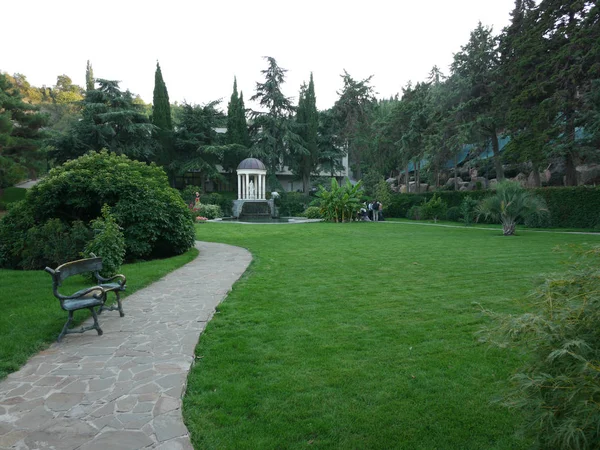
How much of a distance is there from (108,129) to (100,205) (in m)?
24.1

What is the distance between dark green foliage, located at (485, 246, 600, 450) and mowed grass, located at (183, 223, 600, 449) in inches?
14.4

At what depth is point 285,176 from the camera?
155ft

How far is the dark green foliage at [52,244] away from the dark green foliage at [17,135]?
21756 mm

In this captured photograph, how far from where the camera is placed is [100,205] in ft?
35.3

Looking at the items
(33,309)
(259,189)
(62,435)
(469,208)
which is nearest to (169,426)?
(62,435)

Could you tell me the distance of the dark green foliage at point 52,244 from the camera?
30.5 ft

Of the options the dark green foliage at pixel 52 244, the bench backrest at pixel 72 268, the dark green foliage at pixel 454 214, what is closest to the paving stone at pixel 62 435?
the bench backrest at pixel 72 268

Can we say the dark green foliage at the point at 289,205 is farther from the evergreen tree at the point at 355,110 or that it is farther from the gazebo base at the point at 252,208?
the evergreen tree at the point at 355,110

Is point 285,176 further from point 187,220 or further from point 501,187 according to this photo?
point 187,220

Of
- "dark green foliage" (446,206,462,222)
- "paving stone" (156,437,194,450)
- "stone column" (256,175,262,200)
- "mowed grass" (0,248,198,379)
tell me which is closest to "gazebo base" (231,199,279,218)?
"stone column" (256,175,262,200)

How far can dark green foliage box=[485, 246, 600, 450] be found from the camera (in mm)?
1654

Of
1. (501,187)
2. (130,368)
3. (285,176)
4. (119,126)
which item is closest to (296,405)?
(130,368)

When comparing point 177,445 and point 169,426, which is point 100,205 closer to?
point 169,426

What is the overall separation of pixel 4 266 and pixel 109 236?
4.80 metres
